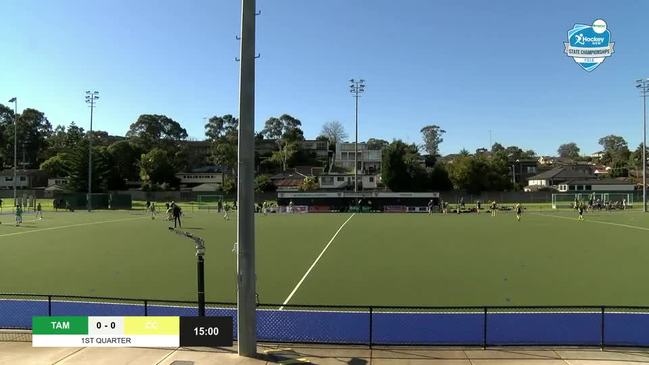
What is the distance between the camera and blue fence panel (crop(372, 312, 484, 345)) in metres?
9.70

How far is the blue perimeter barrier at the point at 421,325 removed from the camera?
9641 millimetres

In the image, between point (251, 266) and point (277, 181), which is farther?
point (277, 181)

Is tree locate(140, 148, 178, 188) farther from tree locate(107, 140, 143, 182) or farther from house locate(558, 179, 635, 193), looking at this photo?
house locate(558, 179, 635, 193)

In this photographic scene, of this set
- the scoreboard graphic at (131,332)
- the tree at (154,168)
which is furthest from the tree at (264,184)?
the scoreboard graphic at (131,332)

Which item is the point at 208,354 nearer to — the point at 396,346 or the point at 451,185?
the point at 396,346

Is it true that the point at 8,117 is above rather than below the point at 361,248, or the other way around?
above

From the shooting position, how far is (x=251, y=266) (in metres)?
8.42

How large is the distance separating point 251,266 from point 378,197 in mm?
61793

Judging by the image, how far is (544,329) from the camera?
10422 millimetres

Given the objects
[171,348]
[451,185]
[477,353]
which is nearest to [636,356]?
[477,353]

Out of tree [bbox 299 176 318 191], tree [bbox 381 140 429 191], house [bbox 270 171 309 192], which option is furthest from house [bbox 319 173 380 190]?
house [bbox 270 171 309 192]

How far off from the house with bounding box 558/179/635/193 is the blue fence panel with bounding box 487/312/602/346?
3836 inches

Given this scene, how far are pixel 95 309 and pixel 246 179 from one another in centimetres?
566

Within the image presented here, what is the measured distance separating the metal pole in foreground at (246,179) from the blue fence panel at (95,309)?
400 centimetres
